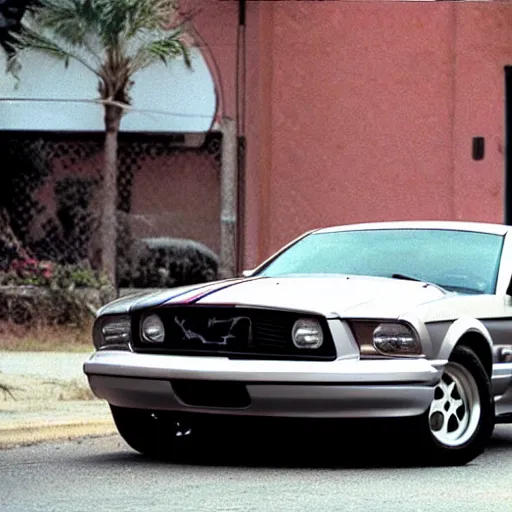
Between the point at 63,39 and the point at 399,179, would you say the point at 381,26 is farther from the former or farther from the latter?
the point at 63,39

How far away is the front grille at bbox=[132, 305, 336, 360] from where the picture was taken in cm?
882

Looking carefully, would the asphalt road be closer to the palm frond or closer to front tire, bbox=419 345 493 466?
front tire, bbox=419 345 493 466

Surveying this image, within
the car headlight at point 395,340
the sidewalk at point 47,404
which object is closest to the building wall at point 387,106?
the sidewalk at point 47,404

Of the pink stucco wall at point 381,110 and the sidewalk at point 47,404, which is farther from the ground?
the pink stucco wall at point 381,110

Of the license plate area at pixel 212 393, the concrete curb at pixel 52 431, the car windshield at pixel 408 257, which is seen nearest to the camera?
the license plate area at pixel 212 393

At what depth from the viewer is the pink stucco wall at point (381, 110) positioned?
21.9 meters

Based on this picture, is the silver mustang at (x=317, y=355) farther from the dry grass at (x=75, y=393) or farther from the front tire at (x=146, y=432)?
the dry grass at (x=75, y=393)

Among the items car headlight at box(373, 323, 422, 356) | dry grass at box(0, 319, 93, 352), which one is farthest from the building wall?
car headlight at box(373, 323, 422, 356)

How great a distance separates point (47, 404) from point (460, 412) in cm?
380

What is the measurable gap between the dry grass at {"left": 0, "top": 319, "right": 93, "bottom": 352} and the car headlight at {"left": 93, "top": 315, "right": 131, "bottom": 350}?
7.81 metres

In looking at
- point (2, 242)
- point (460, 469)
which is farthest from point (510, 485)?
point (2, 242)

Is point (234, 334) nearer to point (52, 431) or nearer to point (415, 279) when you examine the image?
point (415, 279)

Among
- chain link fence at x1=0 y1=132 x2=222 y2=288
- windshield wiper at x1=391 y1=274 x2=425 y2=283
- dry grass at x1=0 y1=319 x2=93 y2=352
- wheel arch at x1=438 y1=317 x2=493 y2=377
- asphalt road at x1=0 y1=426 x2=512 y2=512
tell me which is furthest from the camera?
chain link fence at x1=0 y1=132 x2=222 y2=288

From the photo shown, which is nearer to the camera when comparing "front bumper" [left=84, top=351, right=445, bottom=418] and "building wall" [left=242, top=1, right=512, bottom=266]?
"front bumper" [left=84, top=351, right=445, bottom=418]
